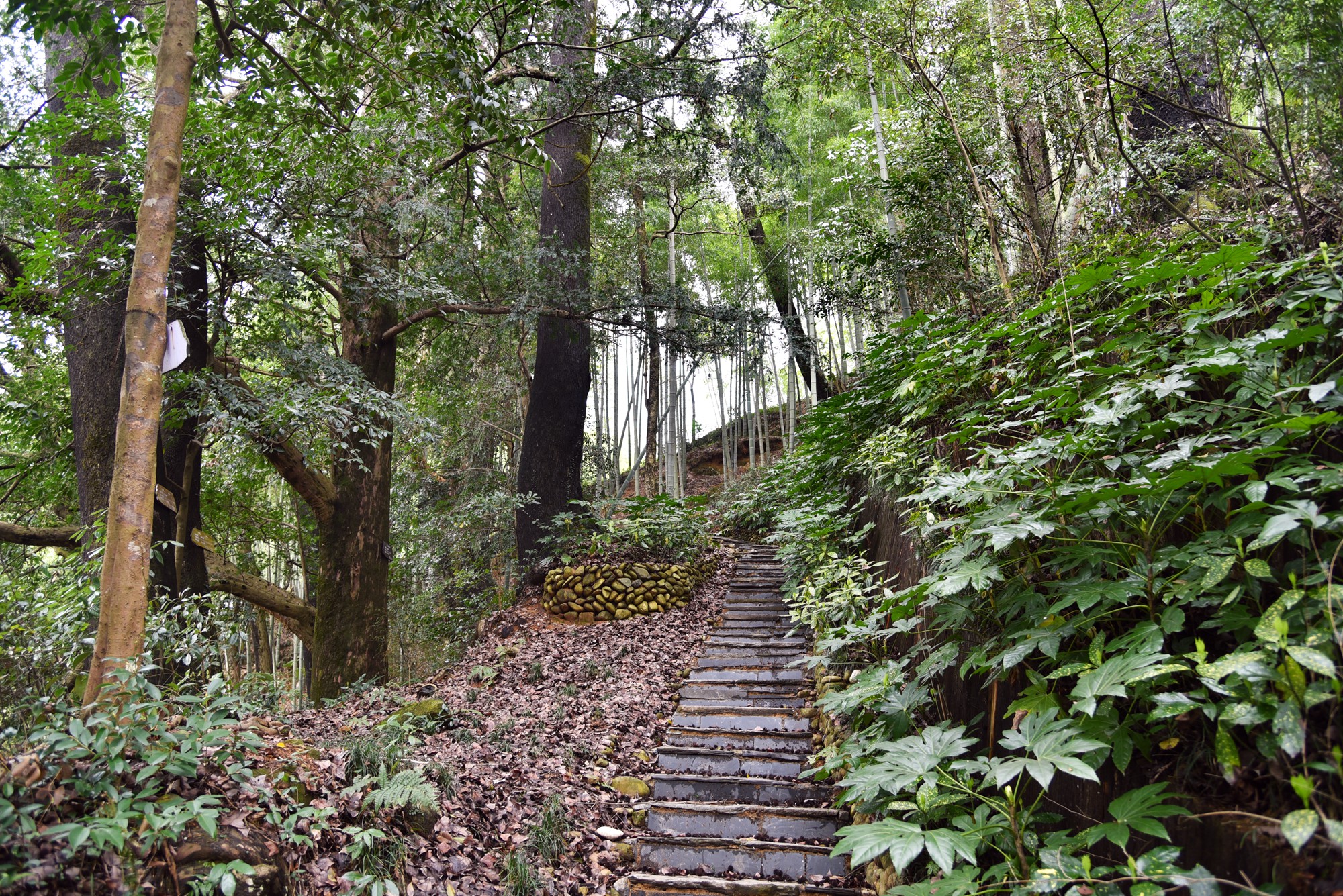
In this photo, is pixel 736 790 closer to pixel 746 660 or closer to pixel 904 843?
pixel 746 660

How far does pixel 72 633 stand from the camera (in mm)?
2564

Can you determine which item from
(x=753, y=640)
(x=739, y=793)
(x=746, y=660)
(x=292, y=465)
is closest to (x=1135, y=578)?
(x=739, y=793)

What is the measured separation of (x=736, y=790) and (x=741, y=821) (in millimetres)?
268

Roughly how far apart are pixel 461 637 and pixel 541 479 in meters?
2.21

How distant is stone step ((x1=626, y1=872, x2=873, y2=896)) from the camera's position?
2373 millimetres

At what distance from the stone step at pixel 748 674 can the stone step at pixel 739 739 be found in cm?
62

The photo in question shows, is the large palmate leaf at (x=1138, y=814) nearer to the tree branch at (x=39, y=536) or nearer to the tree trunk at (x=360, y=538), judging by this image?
the tree trunk at (x=360, y=538)

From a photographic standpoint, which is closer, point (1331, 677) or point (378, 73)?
point (1331, 677)

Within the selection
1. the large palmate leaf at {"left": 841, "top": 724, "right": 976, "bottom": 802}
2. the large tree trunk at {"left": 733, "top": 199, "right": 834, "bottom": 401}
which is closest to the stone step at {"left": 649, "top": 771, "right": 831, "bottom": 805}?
the large palmate leaf at {"left": 841, "top": 724, "right": 976, "bottom": 802}

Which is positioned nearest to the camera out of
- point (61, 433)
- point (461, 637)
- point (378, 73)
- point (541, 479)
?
point (378, 73)

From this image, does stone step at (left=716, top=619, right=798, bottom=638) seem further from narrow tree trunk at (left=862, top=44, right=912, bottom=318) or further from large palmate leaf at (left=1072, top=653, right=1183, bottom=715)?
large palmate leaf at (left=1072, top=653, right=1183, bottom=715)

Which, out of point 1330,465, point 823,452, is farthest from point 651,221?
point 1330,465

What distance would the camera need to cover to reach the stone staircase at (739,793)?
253 cm

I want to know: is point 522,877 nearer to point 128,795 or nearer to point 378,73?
point 128,795
